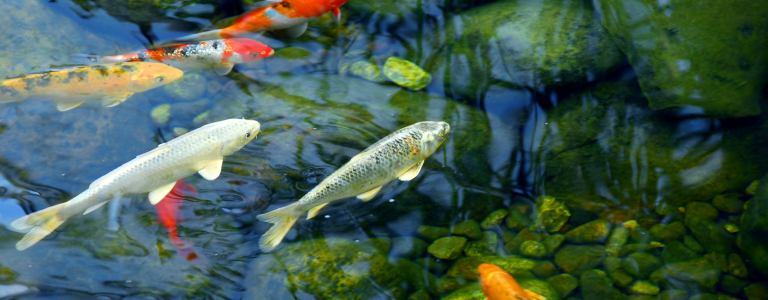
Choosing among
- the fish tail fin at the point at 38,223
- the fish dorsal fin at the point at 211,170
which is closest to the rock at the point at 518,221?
the fish dorsal fin at the point at 211,170

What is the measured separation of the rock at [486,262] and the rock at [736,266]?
1777 mm

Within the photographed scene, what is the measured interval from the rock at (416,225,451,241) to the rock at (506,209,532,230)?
0.67 metres

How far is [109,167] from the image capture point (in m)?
4.16

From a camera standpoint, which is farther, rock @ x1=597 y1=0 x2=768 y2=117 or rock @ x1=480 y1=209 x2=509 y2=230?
rock @ x1=480 y1=209 x2=509 y2=230

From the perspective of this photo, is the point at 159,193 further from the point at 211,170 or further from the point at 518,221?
the point at 518,221

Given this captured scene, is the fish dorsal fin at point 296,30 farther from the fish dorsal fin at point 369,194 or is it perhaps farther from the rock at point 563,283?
the rock at point 563,283

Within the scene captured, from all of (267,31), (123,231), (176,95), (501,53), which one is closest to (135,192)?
(123,231)

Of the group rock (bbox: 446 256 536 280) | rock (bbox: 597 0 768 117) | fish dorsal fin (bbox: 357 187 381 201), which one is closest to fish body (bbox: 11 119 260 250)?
fish dorsal fin (bbox: 357 187 381 201)

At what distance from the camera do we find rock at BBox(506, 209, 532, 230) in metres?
4.38

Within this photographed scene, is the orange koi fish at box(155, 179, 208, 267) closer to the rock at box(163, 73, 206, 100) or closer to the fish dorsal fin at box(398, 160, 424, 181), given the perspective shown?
the rock at box(163, 73, 206, 100)

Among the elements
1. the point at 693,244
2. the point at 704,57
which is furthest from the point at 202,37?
the point at 693,244

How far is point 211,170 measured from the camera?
155 inches

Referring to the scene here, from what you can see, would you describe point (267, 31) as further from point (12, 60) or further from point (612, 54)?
point (612, 54)

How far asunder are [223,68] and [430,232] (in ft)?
9.48
